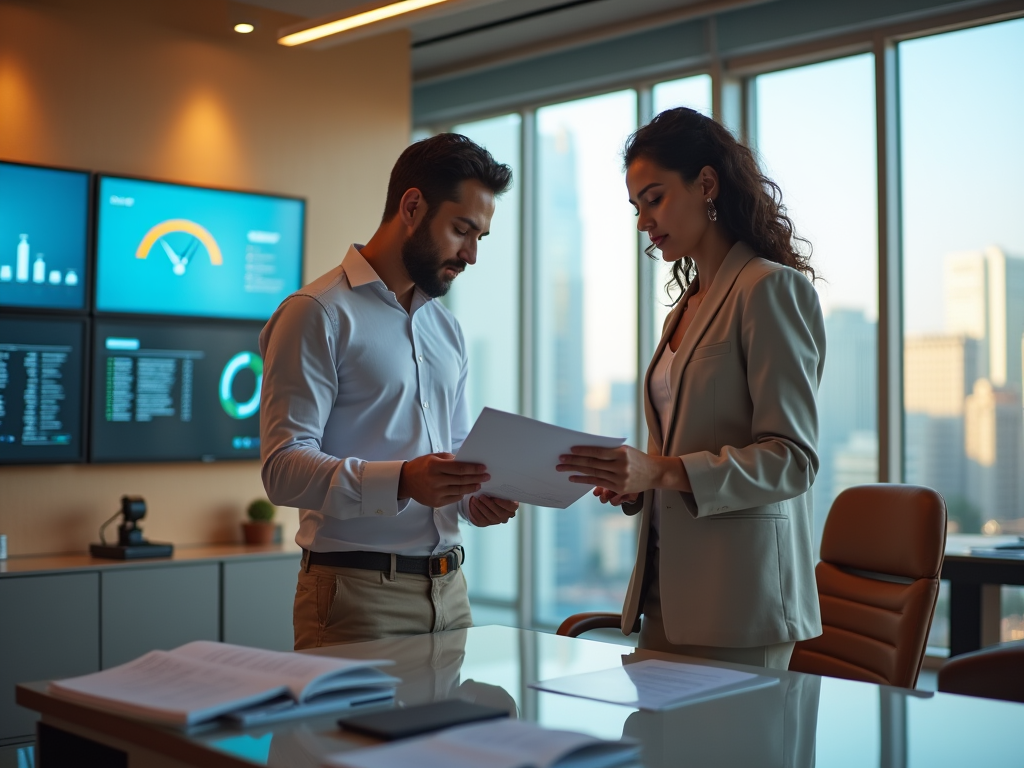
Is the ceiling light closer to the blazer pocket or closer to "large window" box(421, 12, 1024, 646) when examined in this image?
"large window" box(421, 12, 1024, 646)

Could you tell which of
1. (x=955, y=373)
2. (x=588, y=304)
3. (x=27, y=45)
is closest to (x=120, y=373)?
(x=27, y=45)

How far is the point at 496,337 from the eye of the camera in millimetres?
6480

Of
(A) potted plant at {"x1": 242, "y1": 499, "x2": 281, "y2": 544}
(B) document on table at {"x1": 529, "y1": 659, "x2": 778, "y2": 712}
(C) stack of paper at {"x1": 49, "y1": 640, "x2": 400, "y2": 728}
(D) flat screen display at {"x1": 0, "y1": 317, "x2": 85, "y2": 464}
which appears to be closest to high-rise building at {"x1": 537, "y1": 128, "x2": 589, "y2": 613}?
(A) potted plant at {"x1": 242, "y1": 499, "x2": 281, "y2": 544}

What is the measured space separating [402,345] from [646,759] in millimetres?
1290

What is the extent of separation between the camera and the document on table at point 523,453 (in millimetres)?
1787

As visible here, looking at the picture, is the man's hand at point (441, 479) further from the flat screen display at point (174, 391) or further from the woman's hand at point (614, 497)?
the flat screen display at point (174, 391)

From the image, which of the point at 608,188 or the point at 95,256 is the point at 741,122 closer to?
the point at 608,188

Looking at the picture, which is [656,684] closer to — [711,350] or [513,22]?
[711,350]

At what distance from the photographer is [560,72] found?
5.90 m

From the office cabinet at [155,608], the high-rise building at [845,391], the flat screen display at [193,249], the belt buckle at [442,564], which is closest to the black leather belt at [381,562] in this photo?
the belt buckle at [442,564]

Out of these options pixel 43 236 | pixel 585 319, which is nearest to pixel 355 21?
pixel 43 236

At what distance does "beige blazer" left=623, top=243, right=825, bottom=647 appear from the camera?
1.87m

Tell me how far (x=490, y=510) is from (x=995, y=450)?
3.06 meters

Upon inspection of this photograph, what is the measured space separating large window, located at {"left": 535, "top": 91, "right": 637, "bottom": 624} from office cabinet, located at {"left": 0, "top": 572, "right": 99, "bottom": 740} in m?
2.79
